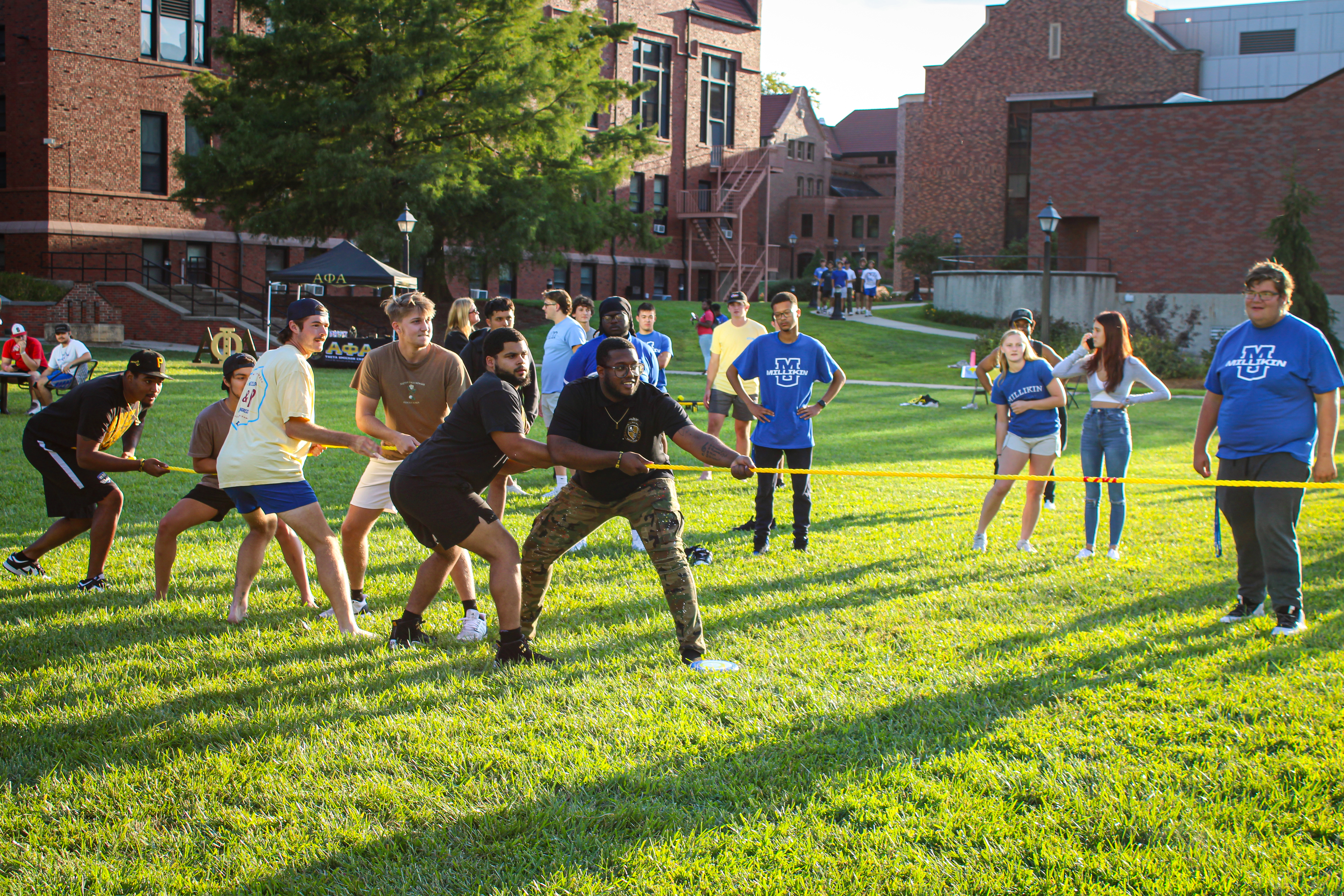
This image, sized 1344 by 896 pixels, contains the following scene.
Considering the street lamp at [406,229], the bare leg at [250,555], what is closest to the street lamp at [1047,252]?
the street lamp at [406,229]

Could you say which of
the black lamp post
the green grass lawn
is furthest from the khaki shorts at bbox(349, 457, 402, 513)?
the black lamp post

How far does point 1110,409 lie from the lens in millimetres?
7941

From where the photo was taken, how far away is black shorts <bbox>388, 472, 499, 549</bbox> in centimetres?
536

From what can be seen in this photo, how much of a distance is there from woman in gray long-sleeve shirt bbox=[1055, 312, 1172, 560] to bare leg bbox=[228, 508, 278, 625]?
5678mm

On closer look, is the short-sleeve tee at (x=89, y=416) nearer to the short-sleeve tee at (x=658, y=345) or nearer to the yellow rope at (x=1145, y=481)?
the yellow rope at (x=1145, y=481)

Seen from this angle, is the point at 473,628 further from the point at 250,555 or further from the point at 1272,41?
the point at 1272,41

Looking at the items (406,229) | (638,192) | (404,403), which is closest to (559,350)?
(404,403)

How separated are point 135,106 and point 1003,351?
34381 mm

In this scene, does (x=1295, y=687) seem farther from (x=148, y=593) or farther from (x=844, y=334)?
(x=844, y=334)

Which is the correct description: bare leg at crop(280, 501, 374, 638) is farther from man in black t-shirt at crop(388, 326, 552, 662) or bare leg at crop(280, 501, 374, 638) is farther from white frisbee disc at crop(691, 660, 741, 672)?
white frisbee disc at crop(691, 660, 741, 672)

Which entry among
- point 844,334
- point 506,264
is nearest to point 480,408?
point 506,264

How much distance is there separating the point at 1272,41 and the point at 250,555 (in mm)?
53788

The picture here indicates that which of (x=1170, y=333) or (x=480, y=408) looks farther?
(x=1170, y=333)

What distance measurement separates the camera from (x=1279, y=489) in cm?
606
